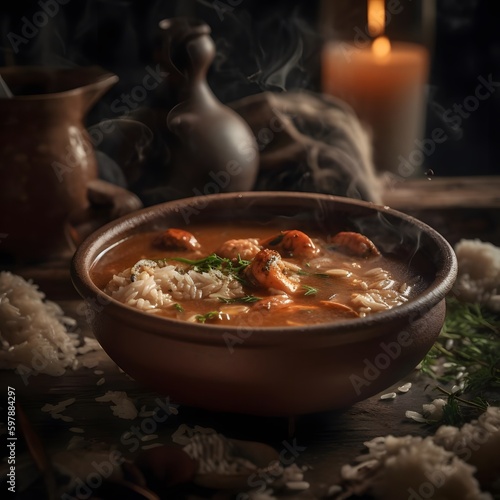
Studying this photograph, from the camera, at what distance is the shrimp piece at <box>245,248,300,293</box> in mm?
2748

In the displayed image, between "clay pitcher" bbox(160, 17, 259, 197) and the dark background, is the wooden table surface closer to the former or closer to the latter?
"clay pitcher" bbox(160, 17, 259, 197)

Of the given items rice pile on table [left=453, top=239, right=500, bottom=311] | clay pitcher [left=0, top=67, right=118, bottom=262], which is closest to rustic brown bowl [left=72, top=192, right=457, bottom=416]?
rice pile on table [left=453, top=239, right=500, bottom=311]

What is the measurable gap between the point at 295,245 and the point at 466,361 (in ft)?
2.63

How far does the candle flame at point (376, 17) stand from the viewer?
5.16 meters

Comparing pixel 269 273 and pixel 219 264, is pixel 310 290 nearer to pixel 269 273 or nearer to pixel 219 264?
pixel 269 273

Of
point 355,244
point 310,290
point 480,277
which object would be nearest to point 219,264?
point 310,290

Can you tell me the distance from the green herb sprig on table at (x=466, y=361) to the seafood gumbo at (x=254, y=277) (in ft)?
1.32

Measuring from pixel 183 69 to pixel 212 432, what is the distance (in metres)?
2.28

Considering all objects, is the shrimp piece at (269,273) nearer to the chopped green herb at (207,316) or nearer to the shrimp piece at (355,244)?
the chopped green herb at (207,316)

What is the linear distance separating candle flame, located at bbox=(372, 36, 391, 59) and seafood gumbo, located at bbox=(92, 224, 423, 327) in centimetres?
248

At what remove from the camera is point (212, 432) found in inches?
102

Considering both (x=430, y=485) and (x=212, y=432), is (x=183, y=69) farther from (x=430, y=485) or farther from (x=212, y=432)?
(x=430, y=485)

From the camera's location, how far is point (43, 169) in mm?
3988

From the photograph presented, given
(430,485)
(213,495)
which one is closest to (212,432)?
(213,495)
